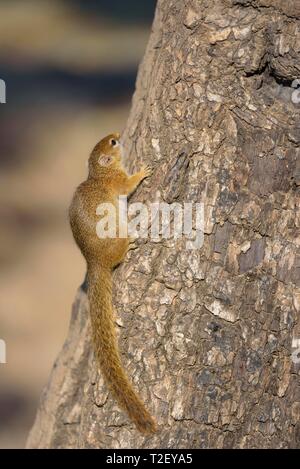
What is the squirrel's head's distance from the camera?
3.21 meters

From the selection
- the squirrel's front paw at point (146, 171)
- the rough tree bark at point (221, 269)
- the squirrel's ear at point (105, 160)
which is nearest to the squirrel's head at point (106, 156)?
the squirrel's ear at point (105, 160)

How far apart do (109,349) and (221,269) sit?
17.2 inches

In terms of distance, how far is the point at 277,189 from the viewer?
9.15 ft

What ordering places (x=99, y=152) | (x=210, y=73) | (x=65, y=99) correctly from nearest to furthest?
(x=210, y=73) < (x=99, y=152) < (x=65, y=99)

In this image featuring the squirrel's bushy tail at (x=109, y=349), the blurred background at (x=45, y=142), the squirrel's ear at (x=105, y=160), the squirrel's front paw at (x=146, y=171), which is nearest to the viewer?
the squirrel's bushy tail at (x=109, y=349)

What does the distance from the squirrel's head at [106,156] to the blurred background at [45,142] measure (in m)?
1.94

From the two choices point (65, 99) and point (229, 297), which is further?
point (65, 99)

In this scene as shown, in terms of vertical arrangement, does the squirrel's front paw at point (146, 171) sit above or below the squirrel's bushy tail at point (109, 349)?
above

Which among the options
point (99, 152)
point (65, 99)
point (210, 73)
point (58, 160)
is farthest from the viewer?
point (65, 99)

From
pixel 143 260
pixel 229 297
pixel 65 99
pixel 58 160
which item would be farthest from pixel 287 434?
pixel 65 99

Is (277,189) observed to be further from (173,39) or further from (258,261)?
(173,39)

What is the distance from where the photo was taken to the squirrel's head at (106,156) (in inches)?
126

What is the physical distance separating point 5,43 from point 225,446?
590cm

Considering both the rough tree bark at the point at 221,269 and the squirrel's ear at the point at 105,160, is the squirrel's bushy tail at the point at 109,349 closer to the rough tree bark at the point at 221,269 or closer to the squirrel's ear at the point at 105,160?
the rough tree bark at the point at 221,269
